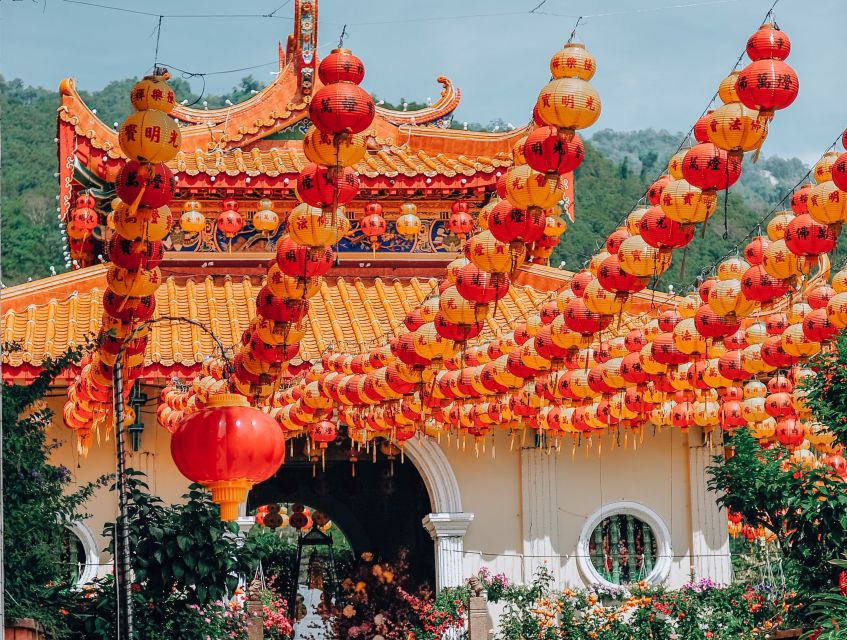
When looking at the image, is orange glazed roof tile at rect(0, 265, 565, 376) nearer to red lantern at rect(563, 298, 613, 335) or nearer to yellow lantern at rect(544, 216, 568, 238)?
yellow lantern at rect(544, 216, 568, 238)

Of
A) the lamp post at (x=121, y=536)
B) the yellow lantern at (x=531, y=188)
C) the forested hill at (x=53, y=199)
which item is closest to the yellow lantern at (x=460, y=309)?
the yellow lantern at (x=531, y=188)

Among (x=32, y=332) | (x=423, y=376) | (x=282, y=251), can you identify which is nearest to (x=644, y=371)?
(x=423, y=376)

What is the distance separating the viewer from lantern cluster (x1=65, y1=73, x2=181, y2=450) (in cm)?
818

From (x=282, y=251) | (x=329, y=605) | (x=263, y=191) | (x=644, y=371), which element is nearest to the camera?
(x=282, y=251)

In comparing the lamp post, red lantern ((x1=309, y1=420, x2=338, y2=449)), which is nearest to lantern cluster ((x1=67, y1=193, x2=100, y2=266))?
red lantern ((x1=309, y1=420, x2=338, y2=449))

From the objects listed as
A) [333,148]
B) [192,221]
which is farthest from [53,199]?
[333,148]

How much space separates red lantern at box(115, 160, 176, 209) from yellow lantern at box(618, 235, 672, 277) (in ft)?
10.4

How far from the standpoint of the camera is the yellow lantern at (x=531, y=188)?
339 inches

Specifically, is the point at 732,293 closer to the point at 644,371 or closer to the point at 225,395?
the point at 644,371

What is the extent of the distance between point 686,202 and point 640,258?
100cm

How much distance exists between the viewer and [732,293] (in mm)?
10836

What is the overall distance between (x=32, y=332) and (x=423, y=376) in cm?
537

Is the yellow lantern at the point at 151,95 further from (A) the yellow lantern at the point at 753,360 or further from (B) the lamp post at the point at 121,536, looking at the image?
(A) the yellow lantern at the point at 753,360

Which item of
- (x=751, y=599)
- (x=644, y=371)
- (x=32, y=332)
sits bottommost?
(x=751, y=599)
